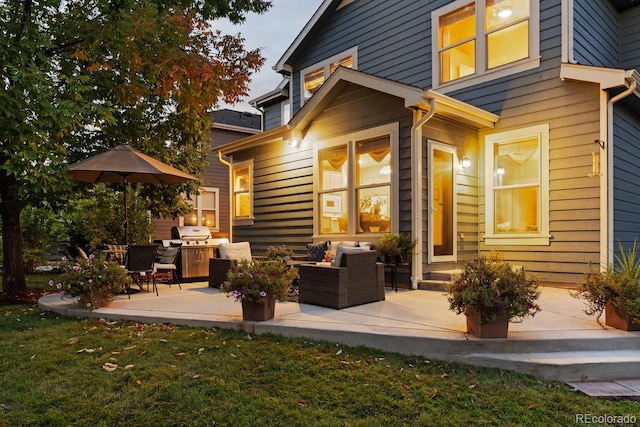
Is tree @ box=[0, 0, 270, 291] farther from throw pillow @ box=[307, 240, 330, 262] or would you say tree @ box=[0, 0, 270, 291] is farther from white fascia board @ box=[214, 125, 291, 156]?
throw pillow @ box=[307, 240, 330, 262]

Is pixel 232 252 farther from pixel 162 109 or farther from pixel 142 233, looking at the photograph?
pixel 142 233

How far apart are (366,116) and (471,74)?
2.27m

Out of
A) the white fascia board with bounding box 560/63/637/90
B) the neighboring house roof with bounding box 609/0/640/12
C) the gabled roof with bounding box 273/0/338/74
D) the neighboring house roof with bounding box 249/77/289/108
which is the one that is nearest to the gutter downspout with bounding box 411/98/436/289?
the white fascia board with bounding box 560/63/637/90

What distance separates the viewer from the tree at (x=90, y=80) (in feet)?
17.1

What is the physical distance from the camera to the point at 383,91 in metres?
6.40

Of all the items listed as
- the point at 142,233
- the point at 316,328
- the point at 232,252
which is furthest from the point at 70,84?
the point at 142,233

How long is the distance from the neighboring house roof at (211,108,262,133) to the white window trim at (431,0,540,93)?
10485 millimetres

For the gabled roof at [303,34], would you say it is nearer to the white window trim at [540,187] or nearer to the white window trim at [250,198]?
the white window trim at [250,198]

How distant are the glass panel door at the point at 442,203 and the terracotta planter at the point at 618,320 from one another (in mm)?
2708

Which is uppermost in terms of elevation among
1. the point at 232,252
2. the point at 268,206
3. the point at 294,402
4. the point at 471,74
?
the point at 471,74

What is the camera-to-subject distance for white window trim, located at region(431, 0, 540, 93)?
6.85 m

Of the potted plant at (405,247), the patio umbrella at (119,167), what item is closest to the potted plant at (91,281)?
the patio umbrella at (119,167)

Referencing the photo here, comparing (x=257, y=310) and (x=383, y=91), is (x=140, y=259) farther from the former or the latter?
(x=383, y=91)

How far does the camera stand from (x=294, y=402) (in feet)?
8.85
